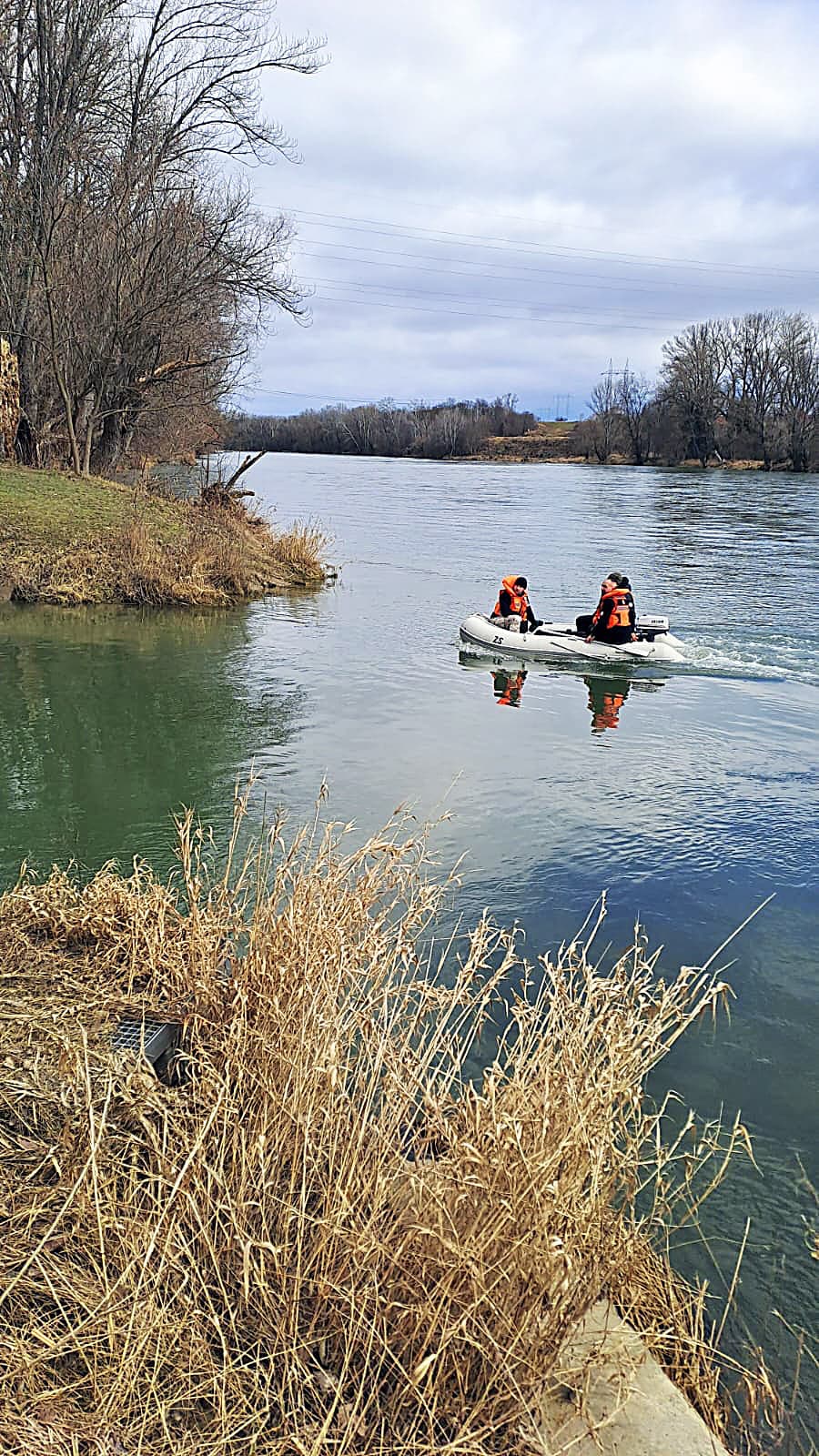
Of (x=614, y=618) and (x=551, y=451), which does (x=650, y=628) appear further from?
(x=551, y=451)

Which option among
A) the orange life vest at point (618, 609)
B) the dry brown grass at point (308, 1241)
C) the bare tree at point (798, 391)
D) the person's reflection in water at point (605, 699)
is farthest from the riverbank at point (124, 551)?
the bare tree at point (798, 391)

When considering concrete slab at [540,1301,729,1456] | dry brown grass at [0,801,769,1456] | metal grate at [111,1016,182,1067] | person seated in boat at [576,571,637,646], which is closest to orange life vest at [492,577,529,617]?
person seated in boat at [576,571,637,646]

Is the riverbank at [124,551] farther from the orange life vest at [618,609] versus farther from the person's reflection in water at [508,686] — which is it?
the orange life vest at [618,609]

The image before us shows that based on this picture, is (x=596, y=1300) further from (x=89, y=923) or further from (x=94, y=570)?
(x=94, y=570)

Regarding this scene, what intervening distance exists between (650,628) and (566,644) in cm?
162

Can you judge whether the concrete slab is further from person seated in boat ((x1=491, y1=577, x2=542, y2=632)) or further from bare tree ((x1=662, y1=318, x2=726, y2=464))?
bare tree ((x1=662, y1=318, x2=726, y2=464))

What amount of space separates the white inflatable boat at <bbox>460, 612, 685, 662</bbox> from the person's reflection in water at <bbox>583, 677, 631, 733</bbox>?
19.3 inches

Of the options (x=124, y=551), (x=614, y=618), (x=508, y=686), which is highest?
(x=124, y=551)

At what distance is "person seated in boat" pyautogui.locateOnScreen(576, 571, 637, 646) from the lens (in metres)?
16.6

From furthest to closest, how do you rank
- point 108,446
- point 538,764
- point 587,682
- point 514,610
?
point 108,446
point 514,610
point 587,682
point 538,764

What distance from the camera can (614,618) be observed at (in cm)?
Result: 1661

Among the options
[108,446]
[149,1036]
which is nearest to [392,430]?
[108,446]

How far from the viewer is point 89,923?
17.6 feet

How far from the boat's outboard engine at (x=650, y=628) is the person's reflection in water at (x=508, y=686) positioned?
6.95ft
